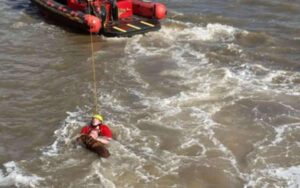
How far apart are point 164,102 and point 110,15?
5142 mm

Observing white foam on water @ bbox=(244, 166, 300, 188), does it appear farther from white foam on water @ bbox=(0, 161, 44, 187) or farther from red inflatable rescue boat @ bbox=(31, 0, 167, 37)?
red inflatable rescue boat @ bbox=(31, 0, 167, 37)

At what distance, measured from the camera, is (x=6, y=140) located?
9047 millimetres

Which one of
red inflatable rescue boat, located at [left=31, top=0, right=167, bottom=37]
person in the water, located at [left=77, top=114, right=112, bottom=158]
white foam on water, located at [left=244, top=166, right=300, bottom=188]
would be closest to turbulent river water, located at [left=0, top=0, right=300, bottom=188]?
white foam on water, located at [left=244, top=166, right=300, bottom=188]

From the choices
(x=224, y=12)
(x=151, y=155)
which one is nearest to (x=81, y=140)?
(x=151, y=155)

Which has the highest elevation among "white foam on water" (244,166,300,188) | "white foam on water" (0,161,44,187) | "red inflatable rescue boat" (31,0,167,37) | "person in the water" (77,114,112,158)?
"red inflatable rescue boat" (31,0,167,37)

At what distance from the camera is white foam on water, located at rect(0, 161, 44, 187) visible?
25.3 feet

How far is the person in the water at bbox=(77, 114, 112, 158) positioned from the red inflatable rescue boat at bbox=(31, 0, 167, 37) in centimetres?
566

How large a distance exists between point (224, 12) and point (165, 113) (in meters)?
7.24

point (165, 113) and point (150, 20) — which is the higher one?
point (150, 20)

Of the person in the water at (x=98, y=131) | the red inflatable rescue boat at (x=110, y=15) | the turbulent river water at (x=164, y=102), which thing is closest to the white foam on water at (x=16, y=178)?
the turbulent river water at (x=164, y=102)

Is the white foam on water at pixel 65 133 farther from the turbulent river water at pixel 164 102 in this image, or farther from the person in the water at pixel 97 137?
the person in the water at pixel 97 137

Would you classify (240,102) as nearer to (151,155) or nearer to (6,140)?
(151,155)

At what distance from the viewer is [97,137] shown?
8.41 meters

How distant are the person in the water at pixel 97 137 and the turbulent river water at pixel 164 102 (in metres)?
0.15
